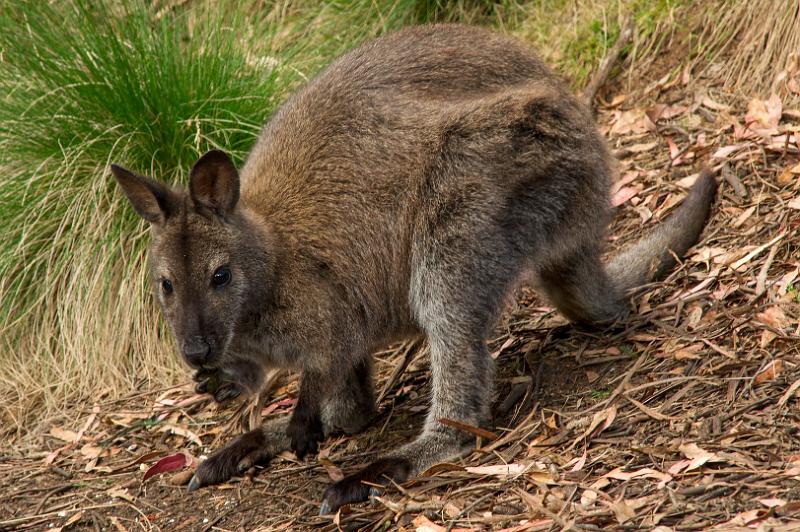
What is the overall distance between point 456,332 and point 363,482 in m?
0.71

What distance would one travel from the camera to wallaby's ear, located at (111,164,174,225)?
404cm

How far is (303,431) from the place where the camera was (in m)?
4.36

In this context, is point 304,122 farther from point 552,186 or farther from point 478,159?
point 552,186

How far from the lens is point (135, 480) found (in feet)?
15.5

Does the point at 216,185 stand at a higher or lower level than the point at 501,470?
higher

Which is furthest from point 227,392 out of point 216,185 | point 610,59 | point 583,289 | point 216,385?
point 610,59

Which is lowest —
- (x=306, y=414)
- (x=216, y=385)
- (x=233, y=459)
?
(x=233, y=459)

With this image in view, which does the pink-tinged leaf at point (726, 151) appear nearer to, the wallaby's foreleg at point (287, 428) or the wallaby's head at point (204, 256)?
the wallaby's foreleg at point (287, 428)

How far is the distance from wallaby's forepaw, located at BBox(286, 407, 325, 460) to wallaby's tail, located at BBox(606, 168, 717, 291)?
5.22 feet

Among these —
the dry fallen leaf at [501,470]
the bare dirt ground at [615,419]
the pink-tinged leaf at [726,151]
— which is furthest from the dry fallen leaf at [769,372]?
the pink-tinged leaf at [726,151]

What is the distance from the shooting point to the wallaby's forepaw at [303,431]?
4.34 m

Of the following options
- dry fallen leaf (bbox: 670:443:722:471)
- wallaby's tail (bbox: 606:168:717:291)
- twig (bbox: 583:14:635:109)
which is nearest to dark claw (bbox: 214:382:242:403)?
wallaby's tail (bbox: 606:168:717:291)

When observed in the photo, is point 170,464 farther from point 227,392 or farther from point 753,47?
point 753,47

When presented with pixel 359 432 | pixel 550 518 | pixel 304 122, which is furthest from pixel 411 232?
pixel 550 518
